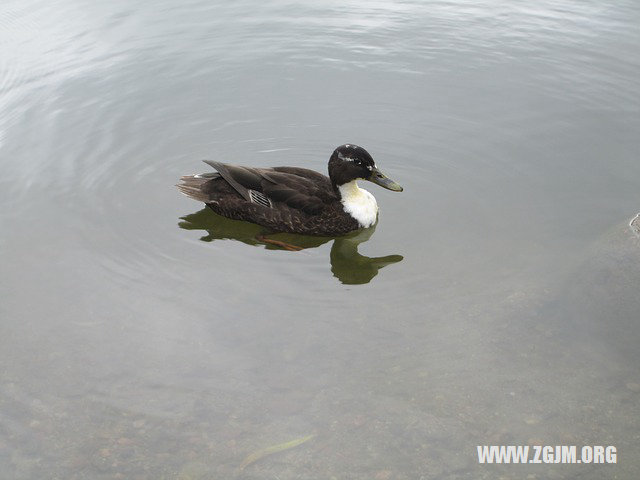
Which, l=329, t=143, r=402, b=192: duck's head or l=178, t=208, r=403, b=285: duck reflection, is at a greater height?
l=329, t=143, r=402, b=192: duck's head

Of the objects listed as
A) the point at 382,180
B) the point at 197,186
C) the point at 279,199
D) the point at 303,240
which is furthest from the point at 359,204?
the point at 197,186

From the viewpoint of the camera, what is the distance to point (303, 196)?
689 centimetres

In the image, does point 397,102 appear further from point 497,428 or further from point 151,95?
point 497,428

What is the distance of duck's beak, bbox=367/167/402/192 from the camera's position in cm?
687

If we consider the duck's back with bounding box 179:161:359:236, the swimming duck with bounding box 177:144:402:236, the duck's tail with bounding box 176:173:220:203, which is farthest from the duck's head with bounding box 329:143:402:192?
the duck's tail with bounding box 176:173:220:203

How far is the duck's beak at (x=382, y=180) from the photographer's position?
687 cm

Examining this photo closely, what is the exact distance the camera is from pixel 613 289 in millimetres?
5613

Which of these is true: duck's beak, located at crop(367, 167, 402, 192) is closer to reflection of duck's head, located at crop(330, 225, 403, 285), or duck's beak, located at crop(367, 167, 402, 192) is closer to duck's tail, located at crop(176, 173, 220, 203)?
reflection of duck's head, located at crop(330, 225, 403, 285)

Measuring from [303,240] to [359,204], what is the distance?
637 millimetres

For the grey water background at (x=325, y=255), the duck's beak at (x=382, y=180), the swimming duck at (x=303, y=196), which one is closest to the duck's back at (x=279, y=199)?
the swimming duck at (x=303, y=196)

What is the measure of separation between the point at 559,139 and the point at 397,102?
76.5 inches

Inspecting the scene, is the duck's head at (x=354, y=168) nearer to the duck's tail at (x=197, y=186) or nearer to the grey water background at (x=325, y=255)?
the grey water background at (x=325, y=255)

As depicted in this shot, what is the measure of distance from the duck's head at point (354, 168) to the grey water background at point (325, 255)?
1.24 ft

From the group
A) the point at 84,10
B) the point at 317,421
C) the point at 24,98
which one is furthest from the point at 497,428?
the point at 84,10
